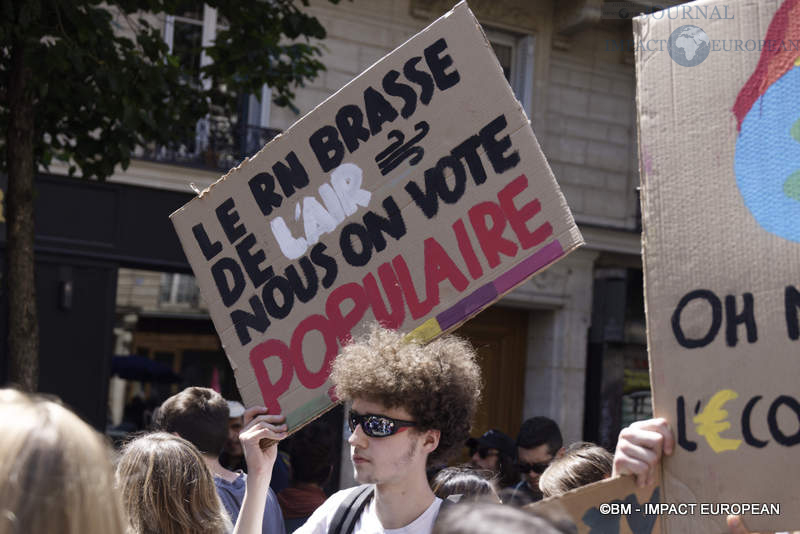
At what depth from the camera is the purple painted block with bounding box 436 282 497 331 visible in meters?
2.70

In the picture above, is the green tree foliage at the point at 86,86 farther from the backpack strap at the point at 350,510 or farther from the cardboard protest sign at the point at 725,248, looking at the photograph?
the cardboard protest sign at the point at 725,248

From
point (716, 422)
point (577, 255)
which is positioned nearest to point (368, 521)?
point (716, 422)

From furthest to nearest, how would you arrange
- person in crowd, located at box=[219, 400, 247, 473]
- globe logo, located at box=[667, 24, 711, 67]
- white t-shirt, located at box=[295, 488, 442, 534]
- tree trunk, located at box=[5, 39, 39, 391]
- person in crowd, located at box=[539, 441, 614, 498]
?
1. person in crowd, located at box=[219, 400, 247, 473]
2. tree trunk, located at box=[5, 39, 39, 391]
3. person in crowd, located at box=[539, 441, 614, 498]
4. white t-shirt, located at box=[295, 488, 442, 534]
5. globe logo, located at box=[667, 24, 711, 67]

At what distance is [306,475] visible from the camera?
4539 millimetres

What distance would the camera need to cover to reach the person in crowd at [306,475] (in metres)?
4.41

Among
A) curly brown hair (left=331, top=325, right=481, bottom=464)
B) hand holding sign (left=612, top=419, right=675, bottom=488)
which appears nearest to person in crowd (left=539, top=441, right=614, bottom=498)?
curly brown hair (left=331, top=325, right=481, bottom=464)

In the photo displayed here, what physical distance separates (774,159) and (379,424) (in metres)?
1.15

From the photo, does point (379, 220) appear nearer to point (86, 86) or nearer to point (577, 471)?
point (577, 471)

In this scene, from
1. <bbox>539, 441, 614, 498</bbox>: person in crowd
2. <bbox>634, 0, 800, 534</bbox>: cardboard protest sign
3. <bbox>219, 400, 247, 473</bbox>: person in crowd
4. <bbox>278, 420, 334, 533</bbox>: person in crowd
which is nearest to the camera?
<bbox>634, 0, 800, 534</bbox>: cardboard protest sign

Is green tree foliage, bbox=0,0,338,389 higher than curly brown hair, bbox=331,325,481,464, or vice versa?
green tree foliage, bbox=0,0,338,389

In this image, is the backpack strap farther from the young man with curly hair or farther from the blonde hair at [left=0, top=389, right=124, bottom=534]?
the blonde hair at [left=0, top=389, right=124, bottom=534]

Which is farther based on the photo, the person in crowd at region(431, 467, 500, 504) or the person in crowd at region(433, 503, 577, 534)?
the person in crowd at region(431, 467, 500, 504)

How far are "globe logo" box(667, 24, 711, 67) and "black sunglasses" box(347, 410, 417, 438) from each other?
111cm

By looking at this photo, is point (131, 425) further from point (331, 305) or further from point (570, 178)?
point (331, 305)
